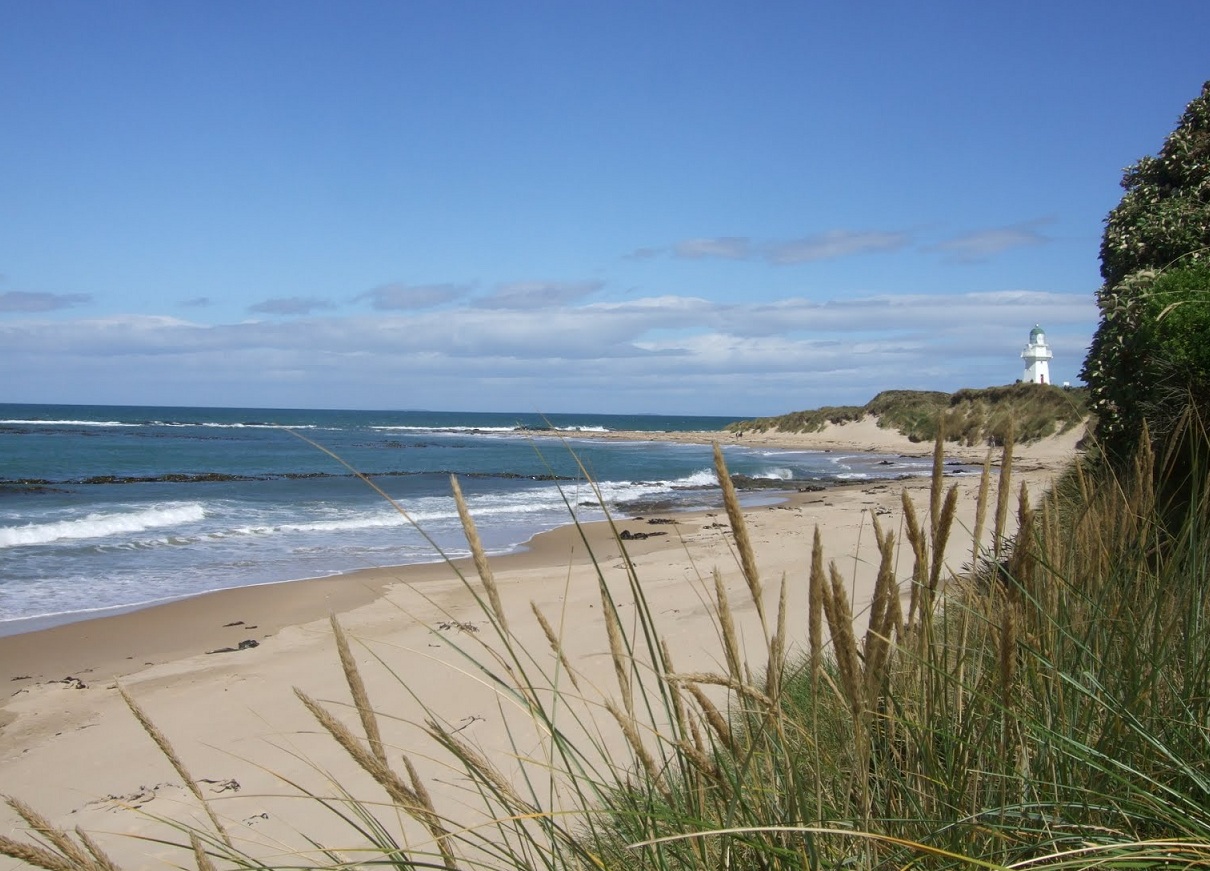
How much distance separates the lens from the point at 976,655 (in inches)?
79.2

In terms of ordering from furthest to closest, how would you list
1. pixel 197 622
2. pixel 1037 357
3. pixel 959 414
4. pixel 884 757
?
pixel 1037 357, pixel 959 414, pixel 197 622, pixel 884 757

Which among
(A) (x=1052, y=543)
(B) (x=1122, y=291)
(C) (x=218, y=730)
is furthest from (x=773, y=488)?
(A) (x=1052, y=543)

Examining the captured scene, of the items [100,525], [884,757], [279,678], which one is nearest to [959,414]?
[100,525]

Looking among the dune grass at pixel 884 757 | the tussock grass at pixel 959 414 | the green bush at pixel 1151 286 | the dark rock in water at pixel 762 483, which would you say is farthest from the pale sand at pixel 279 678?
the dark rock in water at pixel 762 483

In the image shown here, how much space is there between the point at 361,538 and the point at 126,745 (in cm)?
1074

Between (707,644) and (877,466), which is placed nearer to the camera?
(707,644)

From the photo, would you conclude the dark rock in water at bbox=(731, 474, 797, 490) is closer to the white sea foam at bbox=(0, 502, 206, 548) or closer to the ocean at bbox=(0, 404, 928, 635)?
the ocean at bbox=(0, 404, 928, 635)

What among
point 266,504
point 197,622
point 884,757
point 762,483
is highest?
point 884,757

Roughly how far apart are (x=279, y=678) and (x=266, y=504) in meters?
15.9

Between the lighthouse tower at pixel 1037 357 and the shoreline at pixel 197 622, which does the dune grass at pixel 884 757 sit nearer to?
the shoreline at pixel 197 622

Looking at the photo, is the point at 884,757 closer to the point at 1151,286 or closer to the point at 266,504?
the point at 1151,286

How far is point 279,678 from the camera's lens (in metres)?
8.13

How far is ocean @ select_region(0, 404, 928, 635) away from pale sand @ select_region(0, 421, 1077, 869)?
3.66 ft

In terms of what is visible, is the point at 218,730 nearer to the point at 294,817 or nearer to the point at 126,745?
the point at 126,745
